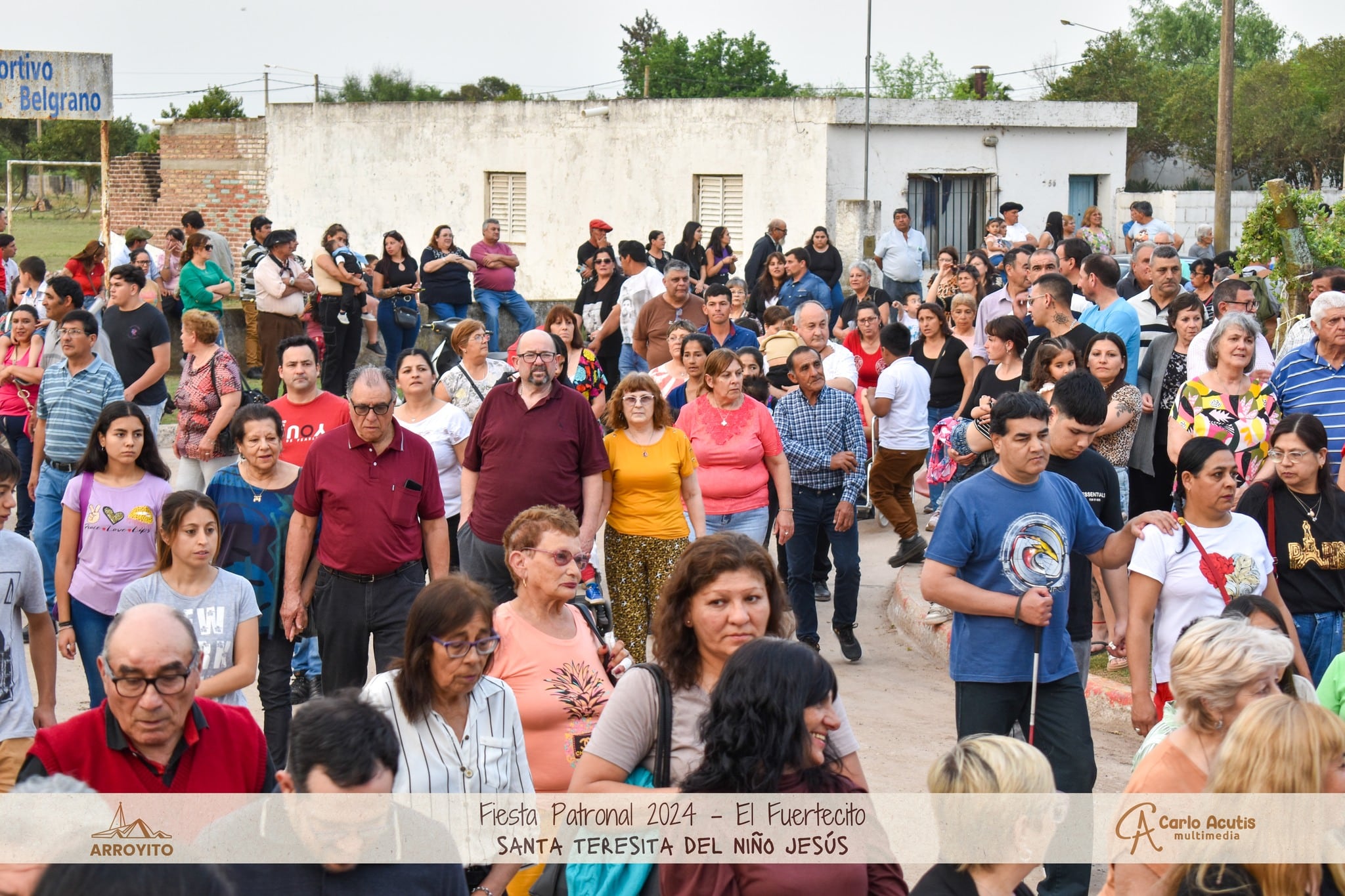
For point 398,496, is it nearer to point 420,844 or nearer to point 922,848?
point 922,848

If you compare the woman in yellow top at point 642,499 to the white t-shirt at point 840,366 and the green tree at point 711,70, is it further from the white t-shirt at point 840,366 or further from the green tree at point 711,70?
the green tree at point 711,70

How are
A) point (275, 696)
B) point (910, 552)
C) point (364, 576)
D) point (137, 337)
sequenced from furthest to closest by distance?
point (910, 552)
point (137, 337)
point (364, 576)
point (275, 696)

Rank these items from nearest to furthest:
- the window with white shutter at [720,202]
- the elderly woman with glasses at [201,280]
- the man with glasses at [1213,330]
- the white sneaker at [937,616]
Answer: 1. the man with glasses at [1213,330]
2. the white sneaker at [937,616]
3. the elderly woman with glasses at [201,280]
4. the window with white shutter at [720,202]

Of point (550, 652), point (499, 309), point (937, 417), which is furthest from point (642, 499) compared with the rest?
point (499, 309)

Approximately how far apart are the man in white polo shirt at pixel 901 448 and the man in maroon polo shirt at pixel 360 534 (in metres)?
4.71

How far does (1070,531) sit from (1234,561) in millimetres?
676

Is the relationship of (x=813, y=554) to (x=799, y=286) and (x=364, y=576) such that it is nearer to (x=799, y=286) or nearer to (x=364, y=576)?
(x=364, y=576)

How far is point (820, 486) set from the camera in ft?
27.5

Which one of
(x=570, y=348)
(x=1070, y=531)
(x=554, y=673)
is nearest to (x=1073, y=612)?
(x=1070, y=531)

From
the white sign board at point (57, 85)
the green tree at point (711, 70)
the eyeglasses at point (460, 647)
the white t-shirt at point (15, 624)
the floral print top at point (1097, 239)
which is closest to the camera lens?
the eyeglasses at point (460, 647)

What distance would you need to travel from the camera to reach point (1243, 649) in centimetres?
392

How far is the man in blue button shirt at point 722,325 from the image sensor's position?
35.0 ft

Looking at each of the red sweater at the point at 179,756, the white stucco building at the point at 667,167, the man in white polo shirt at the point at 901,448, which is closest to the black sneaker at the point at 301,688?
the red sweater at the point at 179,756

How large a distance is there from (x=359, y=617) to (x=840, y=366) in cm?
485
